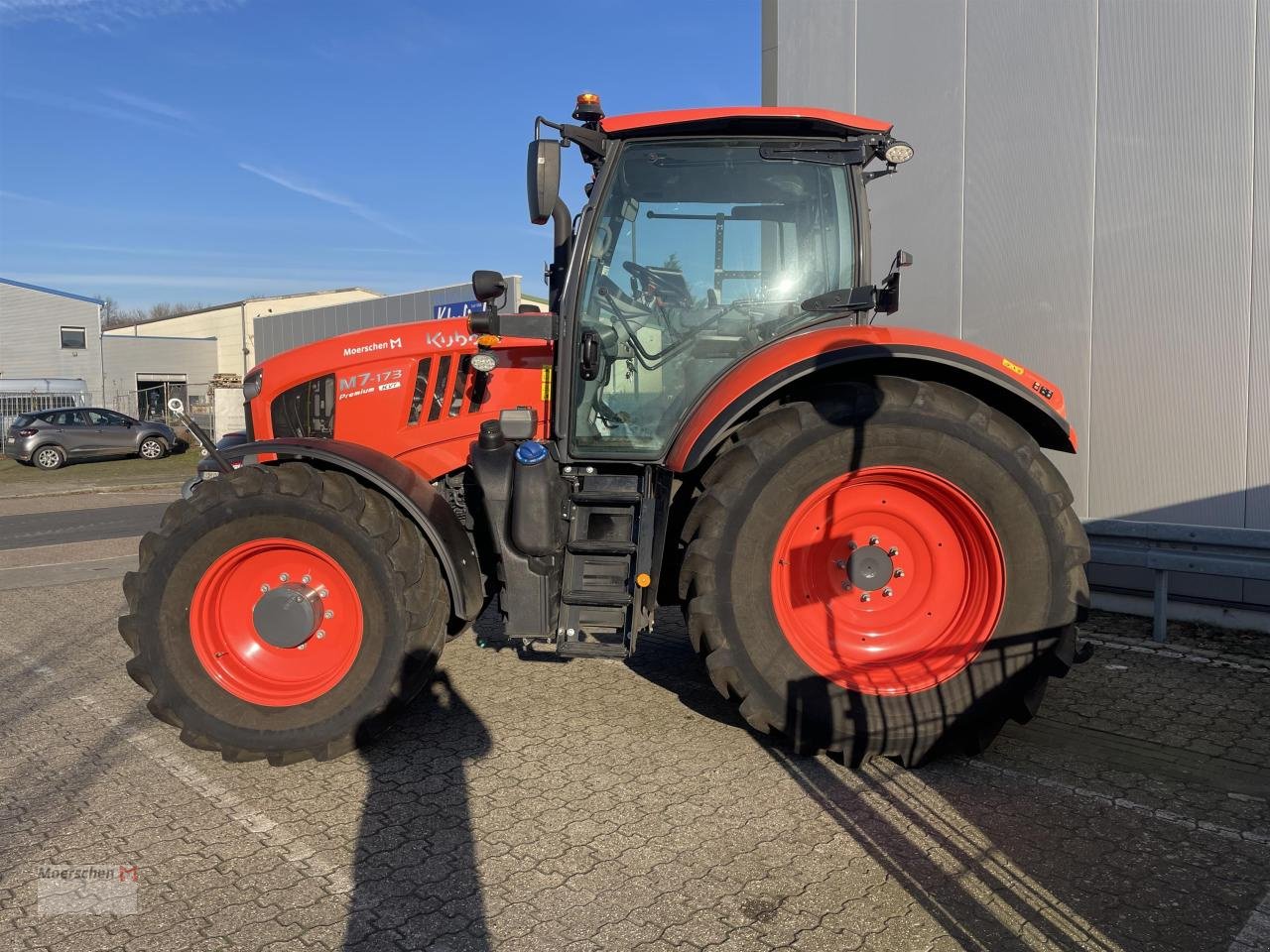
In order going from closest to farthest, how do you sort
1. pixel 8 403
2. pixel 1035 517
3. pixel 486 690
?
1. pixel 1035 517
2. pixel 486 690
3. pixel 8 403

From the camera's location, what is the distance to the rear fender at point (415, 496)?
3721 millimetres

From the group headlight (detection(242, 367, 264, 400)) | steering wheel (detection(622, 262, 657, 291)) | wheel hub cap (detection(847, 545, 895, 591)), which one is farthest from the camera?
headlight (detection(242, 367, 264, 400))

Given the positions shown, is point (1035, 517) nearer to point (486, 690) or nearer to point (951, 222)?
point (486, 690)

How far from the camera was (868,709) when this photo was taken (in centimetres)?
349

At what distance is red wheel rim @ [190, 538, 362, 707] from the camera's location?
374 centimetres

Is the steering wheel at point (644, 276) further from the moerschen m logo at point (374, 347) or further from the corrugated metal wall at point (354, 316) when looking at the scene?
the corrugated metal wall at point (354, 316)

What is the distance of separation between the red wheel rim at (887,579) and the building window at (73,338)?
4209 cm

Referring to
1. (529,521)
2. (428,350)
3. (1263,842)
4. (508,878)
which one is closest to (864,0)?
(428,350)

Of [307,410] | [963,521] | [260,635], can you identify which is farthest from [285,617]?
[963,521]

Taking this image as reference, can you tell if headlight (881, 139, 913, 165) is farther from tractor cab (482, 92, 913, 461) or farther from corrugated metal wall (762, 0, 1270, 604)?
corrugated metal wall (762, 0, 1270, 604)

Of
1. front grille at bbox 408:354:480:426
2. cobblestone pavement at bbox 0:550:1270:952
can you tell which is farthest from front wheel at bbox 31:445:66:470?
front grille at bbox 408:354:480:426

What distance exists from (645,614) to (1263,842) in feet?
7.18

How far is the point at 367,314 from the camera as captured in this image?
728 inches

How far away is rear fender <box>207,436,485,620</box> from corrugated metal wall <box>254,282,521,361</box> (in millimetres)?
8786
